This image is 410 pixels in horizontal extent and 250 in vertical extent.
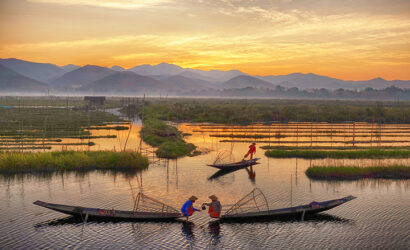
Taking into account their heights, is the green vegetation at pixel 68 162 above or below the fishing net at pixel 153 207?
above

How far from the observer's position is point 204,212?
16172 mm

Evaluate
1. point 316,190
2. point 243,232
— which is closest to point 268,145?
point 316,190

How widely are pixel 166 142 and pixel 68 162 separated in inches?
389

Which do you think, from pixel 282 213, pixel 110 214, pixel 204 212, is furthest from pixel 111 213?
pixel 282 213

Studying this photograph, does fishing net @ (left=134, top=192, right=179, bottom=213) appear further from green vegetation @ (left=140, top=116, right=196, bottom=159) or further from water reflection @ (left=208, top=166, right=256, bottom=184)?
green vegetation @ (left=140, top=116, right=196, bottom=159)

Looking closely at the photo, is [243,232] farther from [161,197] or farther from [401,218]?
[401,218]

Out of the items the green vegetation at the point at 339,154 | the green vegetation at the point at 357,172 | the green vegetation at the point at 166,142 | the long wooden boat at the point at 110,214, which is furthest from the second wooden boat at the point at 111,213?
the green vegetation at the point at 339,154

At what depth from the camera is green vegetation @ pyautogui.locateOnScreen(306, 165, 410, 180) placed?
72.9 ft

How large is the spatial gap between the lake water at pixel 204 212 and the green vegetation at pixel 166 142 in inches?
115

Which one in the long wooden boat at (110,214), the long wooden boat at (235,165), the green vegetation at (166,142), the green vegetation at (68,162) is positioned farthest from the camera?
the green vegetation at (166,142)

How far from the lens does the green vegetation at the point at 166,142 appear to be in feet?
93.8

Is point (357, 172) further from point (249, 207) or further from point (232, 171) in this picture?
point (249, 207)

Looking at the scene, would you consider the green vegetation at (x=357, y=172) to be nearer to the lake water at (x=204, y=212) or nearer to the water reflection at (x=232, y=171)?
the lake water at (x=204, y=212)

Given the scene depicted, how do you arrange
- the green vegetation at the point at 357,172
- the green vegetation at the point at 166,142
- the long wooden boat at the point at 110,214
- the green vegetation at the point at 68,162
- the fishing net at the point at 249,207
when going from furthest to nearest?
the green vegetation at the point at 166,142
the green vegetation at the point at 68,162
the green vegetation at the point at 357,172
the fishing net at the point at 249,207
the long wooden boat at the point at 110,214
